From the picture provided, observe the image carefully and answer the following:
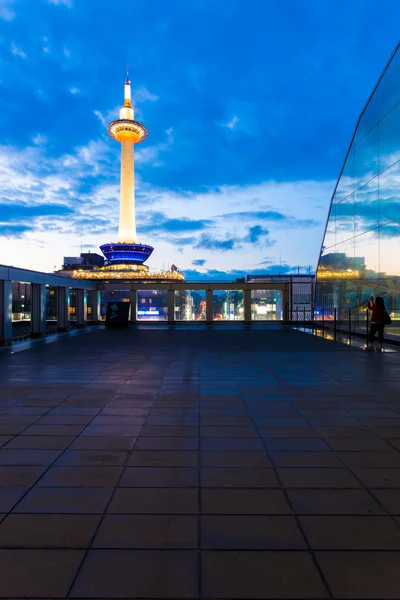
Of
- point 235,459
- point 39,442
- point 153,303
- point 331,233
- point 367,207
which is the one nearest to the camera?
point 235,459

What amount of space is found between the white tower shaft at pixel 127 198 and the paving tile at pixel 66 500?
118 metres

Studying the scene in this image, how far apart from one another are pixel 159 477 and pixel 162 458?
1.86ft

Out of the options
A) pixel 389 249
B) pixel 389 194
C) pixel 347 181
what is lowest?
pixel 389 249

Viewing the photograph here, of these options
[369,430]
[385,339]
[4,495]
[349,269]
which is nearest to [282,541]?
[4,495]

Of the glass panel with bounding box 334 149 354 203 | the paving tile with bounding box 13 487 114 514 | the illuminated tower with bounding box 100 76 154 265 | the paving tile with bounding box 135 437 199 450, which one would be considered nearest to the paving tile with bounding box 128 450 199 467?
the paving tile with bounding box 135 437 199 450

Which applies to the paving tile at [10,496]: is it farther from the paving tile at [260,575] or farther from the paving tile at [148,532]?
the paving tile at [260,575]

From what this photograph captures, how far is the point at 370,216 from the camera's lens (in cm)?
A: 2139

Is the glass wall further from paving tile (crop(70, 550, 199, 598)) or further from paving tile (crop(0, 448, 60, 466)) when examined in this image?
paving tile (crop(70, 550, 199, 598))

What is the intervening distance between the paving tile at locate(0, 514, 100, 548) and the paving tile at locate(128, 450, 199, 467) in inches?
49.7

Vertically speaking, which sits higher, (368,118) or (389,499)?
(368,118)

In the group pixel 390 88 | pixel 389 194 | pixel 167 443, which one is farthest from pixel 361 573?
pixel 390 88

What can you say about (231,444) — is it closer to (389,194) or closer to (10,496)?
(10,496)

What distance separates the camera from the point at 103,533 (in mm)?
3492

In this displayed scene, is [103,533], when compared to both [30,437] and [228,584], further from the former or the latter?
[30,437]
